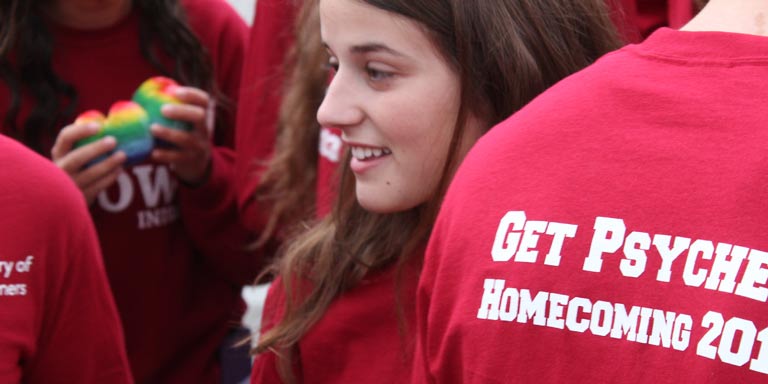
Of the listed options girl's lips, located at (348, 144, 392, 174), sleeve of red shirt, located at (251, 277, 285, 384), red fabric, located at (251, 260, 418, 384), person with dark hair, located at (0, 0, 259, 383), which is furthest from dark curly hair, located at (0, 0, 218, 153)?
girl's lips, located at (348, 144, 392, 174)

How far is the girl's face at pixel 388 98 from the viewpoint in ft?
5.66

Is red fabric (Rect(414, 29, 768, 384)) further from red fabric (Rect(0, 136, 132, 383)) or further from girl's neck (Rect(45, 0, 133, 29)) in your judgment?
girl's neck (Rect(45, 0, 133, 29))

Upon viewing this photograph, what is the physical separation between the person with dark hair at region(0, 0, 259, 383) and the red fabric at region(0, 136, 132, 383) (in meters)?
0.52

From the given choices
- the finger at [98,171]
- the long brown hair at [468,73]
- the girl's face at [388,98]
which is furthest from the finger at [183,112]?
the girl's face at [388,98]

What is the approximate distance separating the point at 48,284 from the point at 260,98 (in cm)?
95

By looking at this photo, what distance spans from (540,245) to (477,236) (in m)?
0.09

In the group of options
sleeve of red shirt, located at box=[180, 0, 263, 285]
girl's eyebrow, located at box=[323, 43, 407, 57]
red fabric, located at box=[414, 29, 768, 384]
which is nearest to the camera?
red fabric, located at box=[414, 29, 768, 384]

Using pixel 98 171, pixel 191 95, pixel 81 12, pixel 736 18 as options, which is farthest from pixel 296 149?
pixel 736 18

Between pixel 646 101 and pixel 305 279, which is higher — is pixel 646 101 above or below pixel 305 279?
above

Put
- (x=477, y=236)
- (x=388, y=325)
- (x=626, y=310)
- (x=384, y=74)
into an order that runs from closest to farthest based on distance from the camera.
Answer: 1. (x=626, y=310)
2. (x=477, y=236)
3. (x=384, y=74)
4. (x=388, y=325)

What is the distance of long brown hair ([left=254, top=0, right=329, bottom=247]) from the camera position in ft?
8.55

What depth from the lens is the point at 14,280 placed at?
76.2 inches

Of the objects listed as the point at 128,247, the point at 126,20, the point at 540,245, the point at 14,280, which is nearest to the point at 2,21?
the point at 126,20

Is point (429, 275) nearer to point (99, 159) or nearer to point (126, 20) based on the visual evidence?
point (99, 159)
